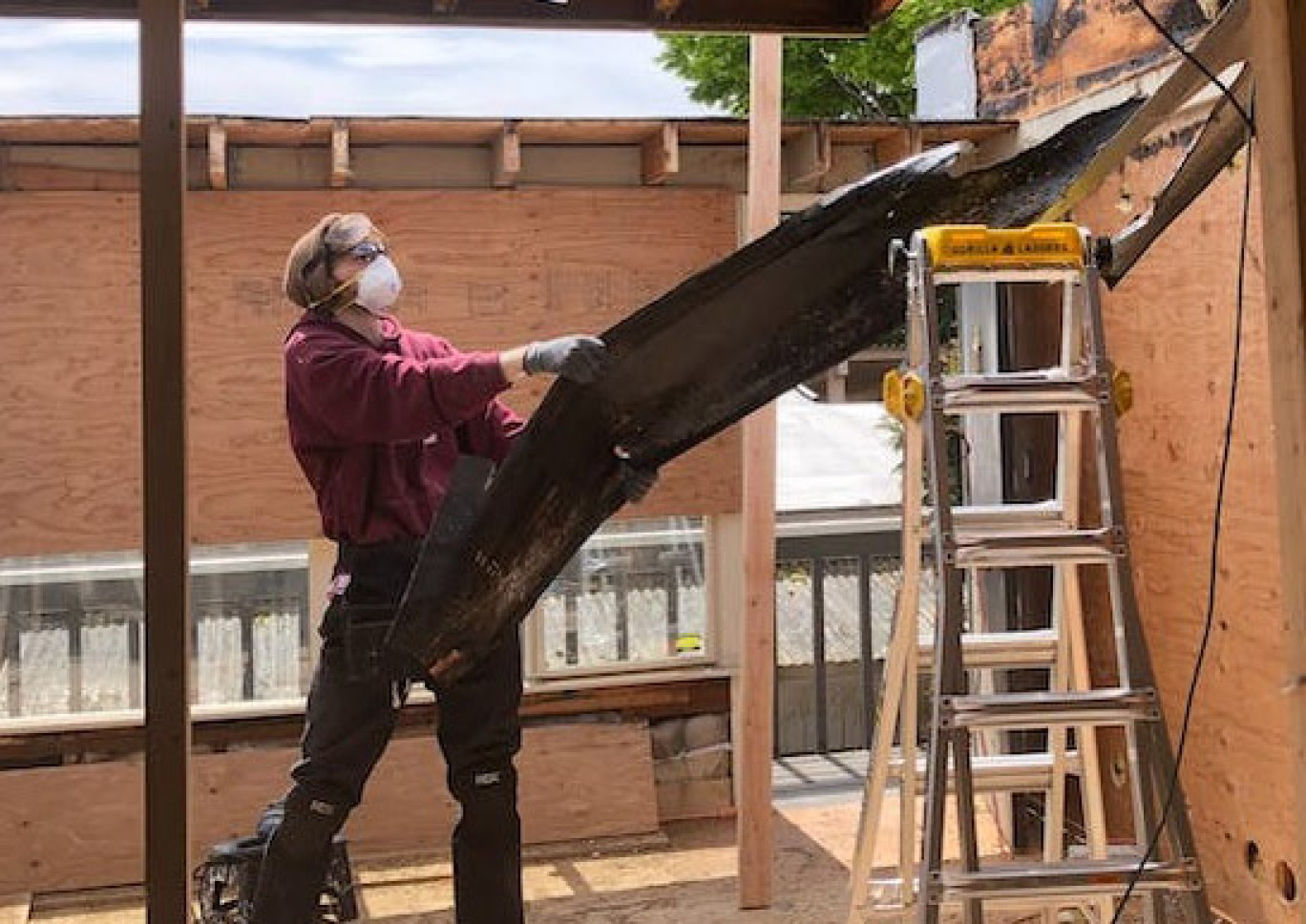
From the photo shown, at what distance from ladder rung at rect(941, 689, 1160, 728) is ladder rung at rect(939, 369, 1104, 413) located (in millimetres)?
467

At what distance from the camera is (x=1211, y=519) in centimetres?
371

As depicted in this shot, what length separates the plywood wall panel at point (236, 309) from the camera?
424cm

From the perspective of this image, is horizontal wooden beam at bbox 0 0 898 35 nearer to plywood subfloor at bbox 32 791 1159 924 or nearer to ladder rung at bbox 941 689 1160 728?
ladder rung at bbox 941 689 1160 728

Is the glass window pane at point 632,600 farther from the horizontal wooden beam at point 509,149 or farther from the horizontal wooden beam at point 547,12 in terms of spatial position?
the horizontal wooden beam at point 547,12

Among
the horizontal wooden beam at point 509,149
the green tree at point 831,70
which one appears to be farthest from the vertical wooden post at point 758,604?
the green tree at point 831,70

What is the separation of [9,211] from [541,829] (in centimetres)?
247

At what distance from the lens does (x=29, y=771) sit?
4.25m

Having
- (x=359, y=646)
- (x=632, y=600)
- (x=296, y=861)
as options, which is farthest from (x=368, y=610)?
(x=632, y=600)

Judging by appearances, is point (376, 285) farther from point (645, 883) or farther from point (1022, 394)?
point (645, 883)

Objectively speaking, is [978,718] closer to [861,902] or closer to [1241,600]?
[861,902]

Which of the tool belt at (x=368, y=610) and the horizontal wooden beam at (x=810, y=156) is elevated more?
the horizontal wooden beam at (x=810, y=156)

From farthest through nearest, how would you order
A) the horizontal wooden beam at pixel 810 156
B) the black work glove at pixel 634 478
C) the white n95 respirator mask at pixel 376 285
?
the horizontal wooden beam at pixel 810 156 → the white n95 respirator mask at pixel 376 285 → the black work glove at pixel 634 478

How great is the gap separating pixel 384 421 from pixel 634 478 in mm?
542

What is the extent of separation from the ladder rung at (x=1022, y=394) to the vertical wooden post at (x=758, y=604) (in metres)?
1.52
